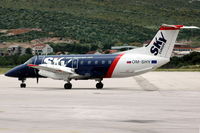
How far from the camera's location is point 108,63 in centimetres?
3909

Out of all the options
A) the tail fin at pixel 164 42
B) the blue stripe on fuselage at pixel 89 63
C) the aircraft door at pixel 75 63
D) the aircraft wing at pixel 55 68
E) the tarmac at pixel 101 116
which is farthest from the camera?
the aircraft door at pixel 75 63

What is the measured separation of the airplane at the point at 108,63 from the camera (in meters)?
37.6

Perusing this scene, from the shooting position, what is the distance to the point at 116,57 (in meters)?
39.0

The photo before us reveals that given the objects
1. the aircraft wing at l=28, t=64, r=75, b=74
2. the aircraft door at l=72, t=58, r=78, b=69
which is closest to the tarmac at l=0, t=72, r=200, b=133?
the aircraft wing at l=28, t=64, r=75, b=74

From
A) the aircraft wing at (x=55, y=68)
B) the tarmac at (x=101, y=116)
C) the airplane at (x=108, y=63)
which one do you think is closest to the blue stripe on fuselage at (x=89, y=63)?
the airplane at (x=108, y=63)

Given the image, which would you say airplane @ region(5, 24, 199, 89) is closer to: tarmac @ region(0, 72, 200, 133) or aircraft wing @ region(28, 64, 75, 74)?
aircraft wing @ region(28, 64, 75, 74)

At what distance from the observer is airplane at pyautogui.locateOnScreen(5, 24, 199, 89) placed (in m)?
37.6

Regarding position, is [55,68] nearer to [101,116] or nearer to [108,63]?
[108,63]

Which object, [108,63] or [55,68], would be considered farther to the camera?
[55,68]

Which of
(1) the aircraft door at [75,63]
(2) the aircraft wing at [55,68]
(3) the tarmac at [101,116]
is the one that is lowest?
(2) the aircraft wing at [55,68]

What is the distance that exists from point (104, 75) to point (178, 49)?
136 m

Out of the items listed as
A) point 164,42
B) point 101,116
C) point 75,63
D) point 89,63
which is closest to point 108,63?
point 89,63

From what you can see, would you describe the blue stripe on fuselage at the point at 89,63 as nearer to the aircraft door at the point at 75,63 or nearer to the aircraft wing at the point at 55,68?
the aircraft door at the point at 75,63

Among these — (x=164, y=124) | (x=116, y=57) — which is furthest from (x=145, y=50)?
(x=164, y=124)
